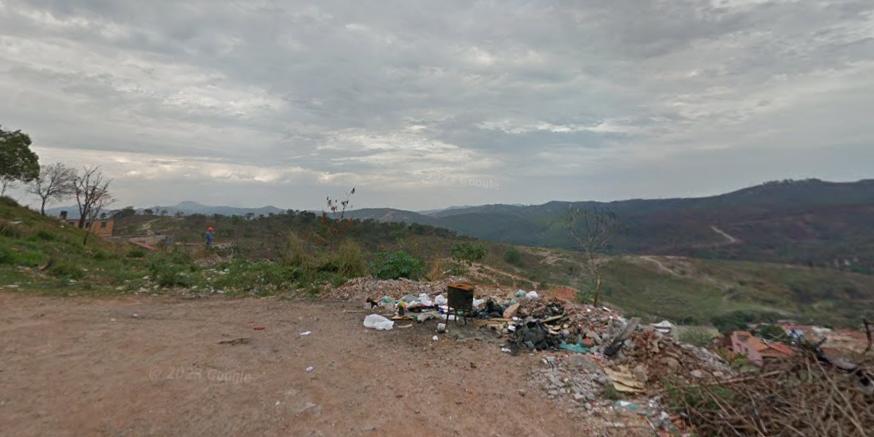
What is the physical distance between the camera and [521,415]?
11.0 feet

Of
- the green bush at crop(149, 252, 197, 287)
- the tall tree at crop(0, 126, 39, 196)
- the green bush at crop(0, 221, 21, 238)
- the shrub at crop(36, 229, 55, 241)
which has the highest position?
the tall tree at crop(0, 126, 39, 196)

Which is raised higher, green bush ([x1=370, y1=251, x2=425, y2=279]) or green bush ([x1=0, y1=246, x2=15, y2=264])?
green bush ([x1=0, y1=246, x2=15, y2=264])

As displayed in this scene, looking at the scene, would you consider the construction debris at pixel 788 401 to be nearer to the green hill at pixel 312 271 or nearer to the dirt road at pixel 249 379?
the dirt road at pixel 249 379

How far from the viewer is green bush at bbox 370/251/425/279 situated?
8.47 m

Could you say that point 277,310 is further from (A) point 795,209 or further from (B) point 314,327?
(A) point 795,209

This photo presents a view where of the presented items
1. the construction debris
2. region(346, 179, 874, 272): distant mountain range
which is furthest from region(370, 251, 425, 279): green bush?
region(346, 179, 874, 272): distant mountain range

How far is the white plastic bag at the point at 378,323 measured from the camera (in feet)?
18.0

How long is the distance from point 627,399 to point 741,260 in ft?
117

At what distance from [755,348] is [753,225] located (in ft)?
140

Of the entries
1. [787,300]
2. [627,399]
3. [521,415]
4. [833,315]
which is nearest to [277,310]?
[521,415]

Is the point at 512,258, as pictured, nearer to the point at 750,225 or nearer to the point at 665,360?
the point at 665,360

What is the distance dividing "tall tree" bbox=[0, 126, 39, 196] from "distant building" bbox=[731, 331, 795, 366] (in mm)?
29347

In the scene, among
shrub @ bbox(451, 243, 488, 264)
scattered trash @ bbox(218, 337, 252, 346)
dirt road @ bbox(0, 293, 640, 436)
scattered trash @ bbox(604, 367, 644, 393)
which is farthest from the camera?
shrub @ bbox(451, 243, 488, 264)

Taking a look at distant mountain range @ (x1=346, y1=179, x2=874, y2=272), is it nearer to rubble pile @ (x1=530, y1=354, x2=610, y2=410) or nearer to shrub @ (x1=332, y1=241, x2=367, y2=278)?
shrub @ (x1=332, y1=241, x2=367, y2=278)
